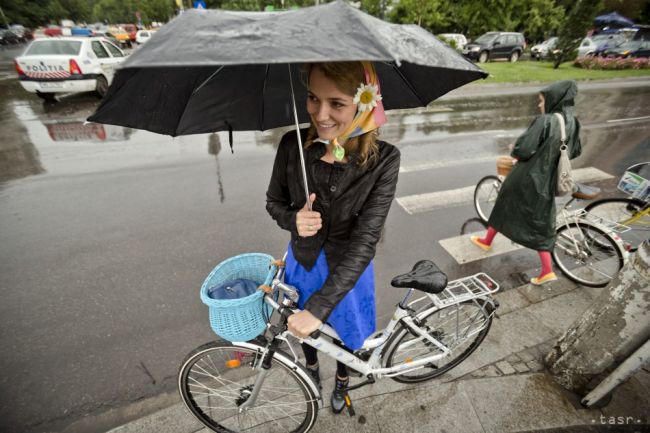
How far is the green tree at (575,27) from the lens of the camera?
18.1 meters

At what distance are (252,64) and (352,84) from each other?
1.48ft

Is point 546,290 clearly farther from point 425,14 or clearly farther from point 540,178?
point 425,14

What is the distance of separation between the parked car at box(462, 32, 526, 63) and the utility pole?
24.1 metres

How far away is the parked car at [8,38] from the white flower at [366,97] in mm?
46024

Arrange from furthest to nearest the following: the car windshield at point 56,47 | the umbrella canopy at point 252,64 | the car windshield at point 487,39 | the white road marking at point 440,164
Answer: the car windshield at point 487,39 < the car windshield at point 56,47 < the white road marking at point 440,164 < the umbrella canopy at point 252,64

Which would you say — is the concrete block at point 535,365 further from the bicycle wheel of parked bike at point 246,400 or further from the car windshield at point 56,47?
the car windshield at point 56,47

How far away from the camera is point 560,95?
287 centimetres

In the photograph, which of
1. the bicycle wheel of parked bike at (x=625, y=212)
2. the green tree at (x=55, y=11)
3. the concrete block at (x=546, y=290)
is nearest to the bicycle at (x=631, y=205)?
the bicycle wheel of parked bike at (x=625, y=212)

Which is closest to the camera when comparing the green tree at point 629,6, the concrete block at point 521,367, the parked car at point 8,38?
the concrete block at point 521,367

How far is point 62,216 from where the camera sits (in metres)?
4.62

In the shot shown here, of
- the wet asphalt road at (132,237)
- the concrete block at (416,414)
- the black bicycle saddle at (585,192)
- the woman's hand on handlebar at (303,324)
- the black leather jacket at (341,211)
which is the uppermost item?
the black leather jacket at (341,211)

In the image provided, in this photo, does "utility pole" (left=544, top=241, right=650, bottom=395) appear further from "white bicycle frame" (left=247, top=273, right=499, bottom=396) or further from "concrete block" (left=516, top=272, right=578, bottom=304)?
"concrete block" (left=516, top=272, right=578, bottom=304)

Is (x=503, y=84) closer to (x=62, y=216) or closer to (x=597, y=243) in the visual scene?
(x=597, y=243)

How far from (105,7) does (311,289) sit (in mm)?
97176
